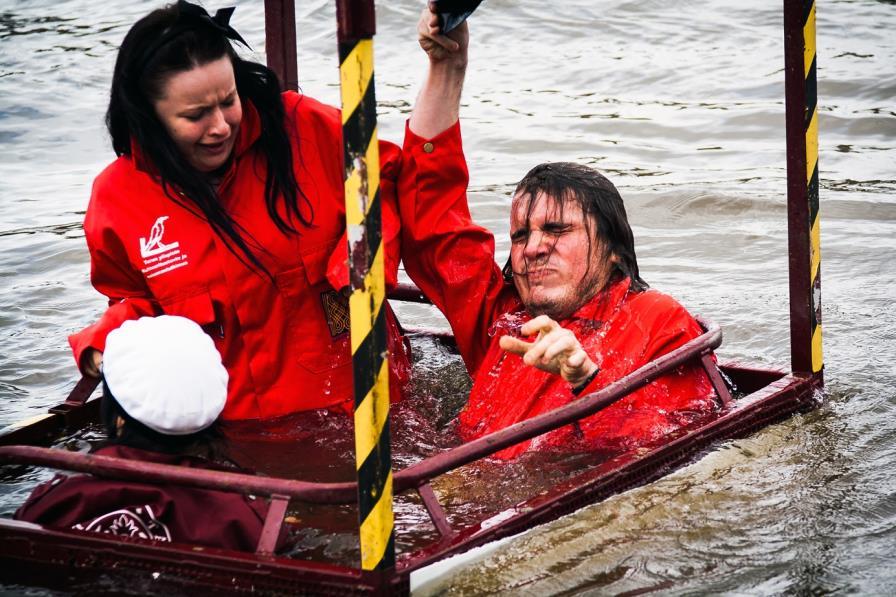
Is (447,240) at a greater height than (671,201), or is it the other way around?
(447,240)

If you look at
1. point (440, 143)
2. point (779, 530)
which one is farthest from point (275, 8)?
point (779, 530)

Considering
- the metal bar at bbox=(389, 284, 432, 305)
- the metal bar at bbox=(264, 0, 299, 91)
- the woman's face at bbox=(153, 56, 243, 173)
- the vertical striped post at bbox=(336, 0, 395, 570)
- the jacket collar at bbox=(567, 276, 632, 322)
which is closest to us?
the vertical striped post at bbox=(336, 0, 395, 570)

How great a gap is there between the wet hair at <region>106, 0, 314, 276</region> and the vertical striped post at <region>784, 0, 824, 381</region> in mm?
1711

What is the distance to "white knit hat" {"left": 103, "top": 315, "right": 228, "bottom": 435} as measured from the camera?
10.0 ft

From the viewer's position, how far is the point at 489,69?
12.5 m

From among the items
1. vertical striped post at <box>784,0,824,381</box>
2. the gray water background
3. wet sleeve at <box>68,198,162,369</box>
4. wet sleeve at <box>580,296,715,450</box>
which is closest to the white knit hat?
the gray water background

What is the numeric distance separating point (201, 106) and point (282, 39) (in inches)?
48.9

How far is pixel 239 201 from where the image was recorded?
13.8ft

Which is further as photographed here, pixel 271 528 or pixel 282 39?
pixel 282 39

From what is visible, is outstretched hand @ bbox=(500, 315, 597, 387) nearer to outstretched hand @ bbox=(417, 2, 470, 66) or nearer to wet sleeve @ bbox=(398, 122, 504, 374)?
wet sleeve @ bbox=(398, 122, 504, 374)

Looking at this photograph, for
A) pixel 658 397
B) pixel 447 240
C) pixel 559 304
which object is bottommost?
pixel 658 397

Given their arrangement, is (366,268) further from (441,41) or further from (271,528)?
(441,41)

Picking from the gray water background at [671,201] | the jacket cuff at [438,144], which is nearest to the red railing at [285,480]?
the gray water background at [671,201]

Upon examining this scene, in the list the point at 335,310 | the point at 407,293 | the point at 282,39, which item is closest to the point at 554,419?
the point at 335,310
